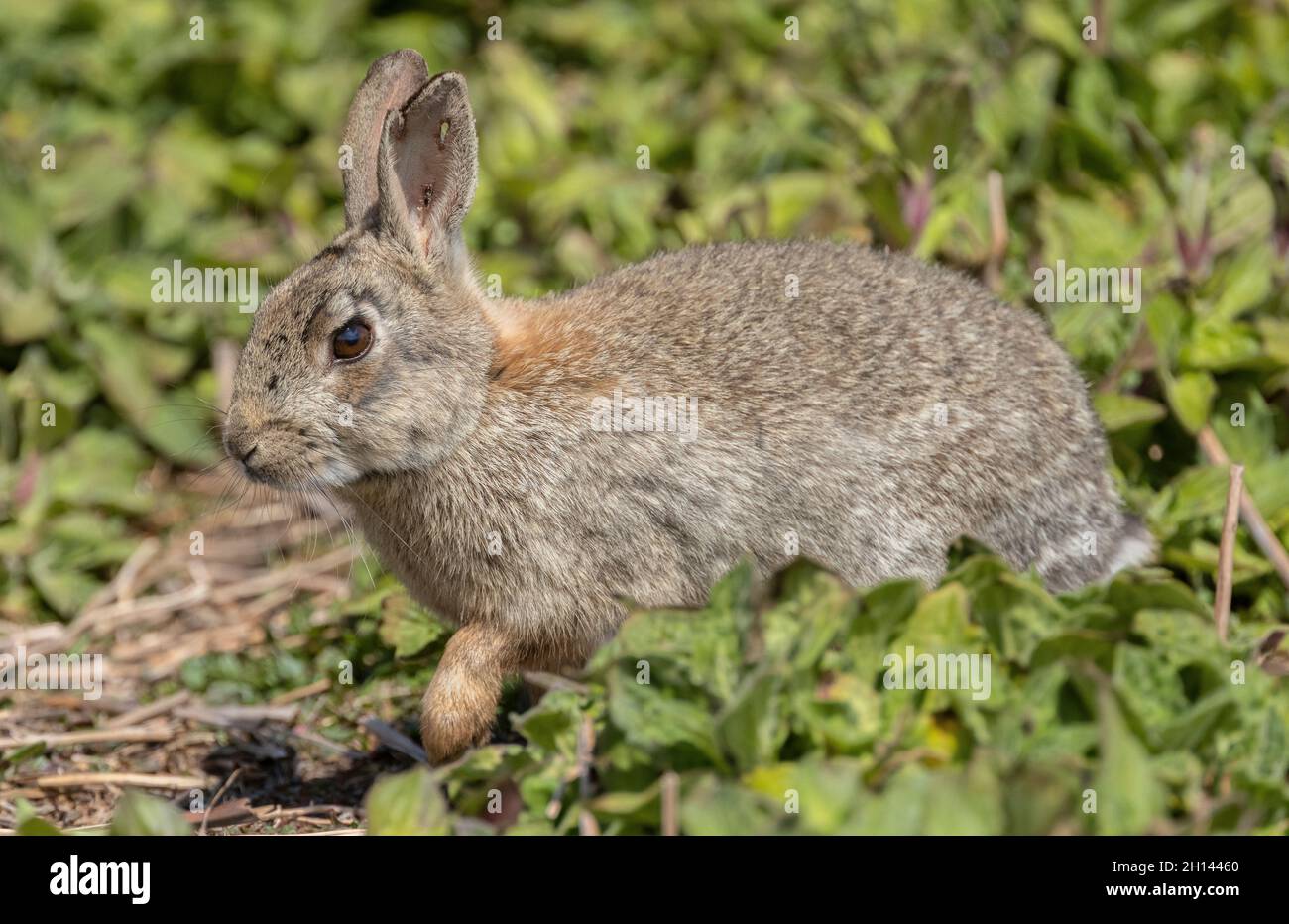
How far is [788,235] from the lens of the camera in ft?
24.2

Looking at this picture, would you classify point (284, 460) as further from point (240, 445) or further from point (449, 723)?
point (449, 723)

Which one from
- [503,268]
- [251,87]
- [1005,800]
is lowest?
[1005,800]

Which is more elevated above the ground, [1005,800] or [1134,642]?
[1134,642]

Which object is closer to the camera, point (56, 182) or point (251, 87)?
point (56, 182)

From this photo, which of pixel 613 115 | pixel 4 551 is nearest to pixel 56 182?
pixel 4 551

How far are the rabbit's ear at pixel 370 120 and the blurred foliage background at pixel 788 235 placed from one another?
151cm

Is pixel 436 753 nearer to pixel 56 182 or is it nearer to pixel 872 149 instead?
pixel 872 149

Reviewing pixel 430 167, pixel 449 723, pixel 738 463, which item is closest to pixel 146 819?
pixel 449 723

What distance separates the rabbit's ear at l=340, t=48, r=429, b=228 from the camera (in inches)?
214

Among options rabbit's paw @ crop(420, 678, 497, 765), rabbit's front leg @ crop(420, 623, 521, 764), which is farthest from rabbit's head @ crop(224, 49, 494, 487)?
rabbit's paw @ crop(420, 678, 497, 765)

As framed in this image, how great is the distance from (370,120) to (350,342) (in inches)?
37.4

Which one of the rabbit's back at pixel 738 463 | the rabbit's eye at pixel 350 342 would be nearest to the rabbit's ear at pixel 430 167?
the rabbit's eye at pixel 350 342
